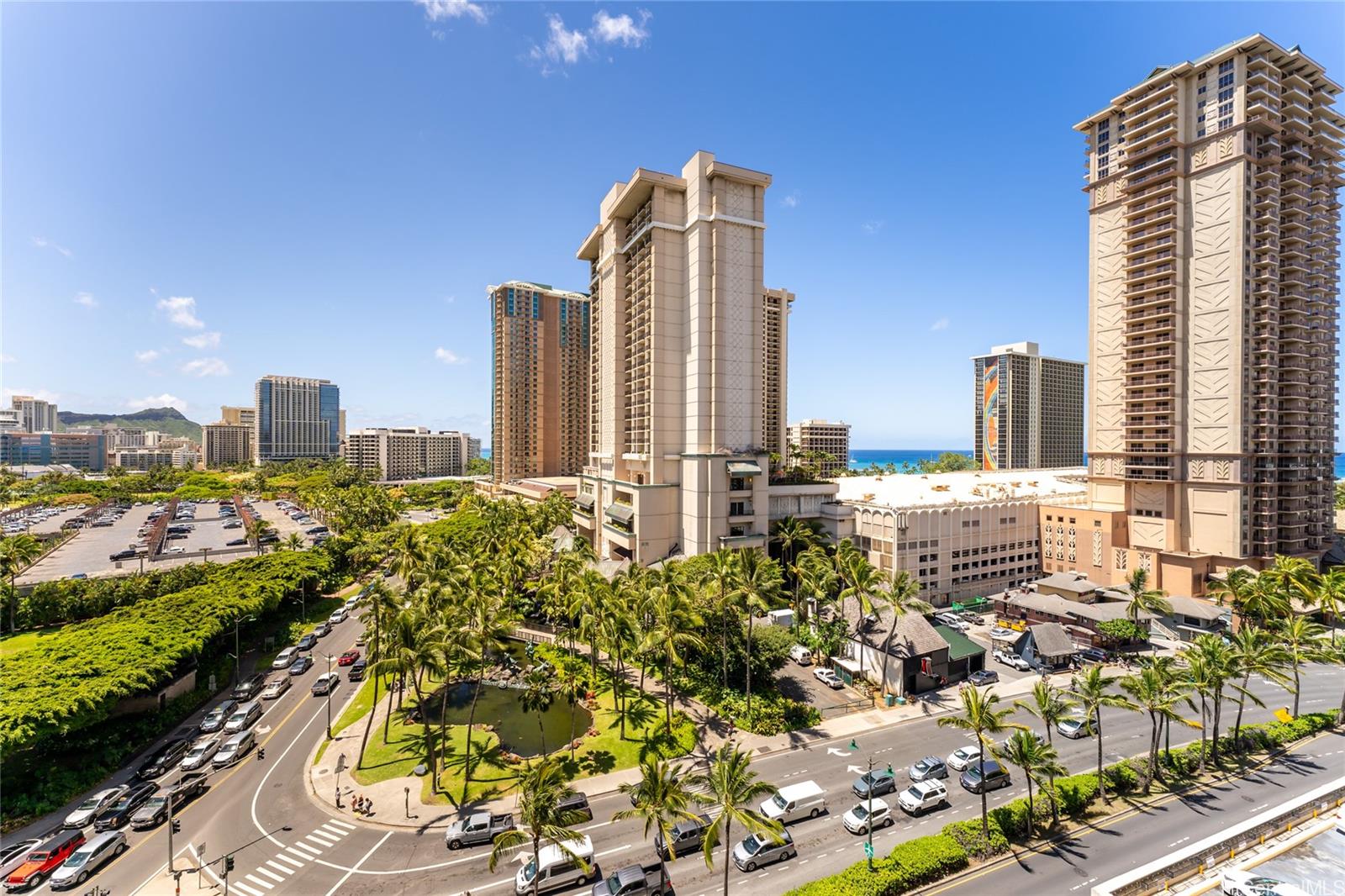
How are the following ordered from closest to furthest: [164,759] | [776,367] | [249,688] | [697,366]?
[164,759]
[249,688]
[697,366]
[776,367]

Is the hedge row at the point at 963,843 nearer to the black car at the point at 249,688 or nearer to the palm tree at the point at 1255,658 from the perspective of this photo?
the palm tree at the point at 1255,658

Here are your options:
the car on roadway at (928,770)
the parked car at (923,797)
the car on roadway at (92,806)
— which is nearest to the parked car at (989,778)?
the car on roadway at (928,770)

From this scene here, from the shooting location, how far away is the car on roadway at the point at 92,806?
38.7 meters

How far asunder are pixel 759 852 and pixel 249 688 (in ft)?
185

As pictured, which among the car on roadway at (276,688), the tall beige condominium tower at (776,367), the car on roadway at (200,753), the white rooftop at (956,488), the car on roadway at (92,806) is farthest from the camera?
the tall beige condominium tower at (776,367)

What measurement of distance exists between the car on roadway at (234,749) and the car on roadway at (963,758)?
58.8 metres

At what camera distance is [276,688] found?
61125 millimetres

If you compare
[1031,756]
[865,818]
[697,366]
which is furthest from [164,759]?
[697,366]

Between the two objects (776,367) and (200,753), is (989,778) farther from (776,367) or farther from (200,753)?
(776,367)

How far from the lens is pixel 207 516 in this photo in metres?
172

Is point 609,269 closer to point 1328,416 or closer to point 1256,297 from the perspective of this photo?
point 1256,297

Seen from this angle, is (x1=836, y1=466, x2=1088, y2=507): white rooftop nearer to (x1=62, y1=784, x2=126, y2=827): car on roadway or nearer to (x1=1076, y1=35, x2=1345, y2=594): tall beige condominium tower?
(x1=1076, y1=35, x2=1345, y2=594): tall beige condominium tower

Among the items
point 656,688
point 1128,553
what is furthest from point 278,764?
point 1128,553

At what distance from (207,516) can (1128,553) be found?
22884cm
